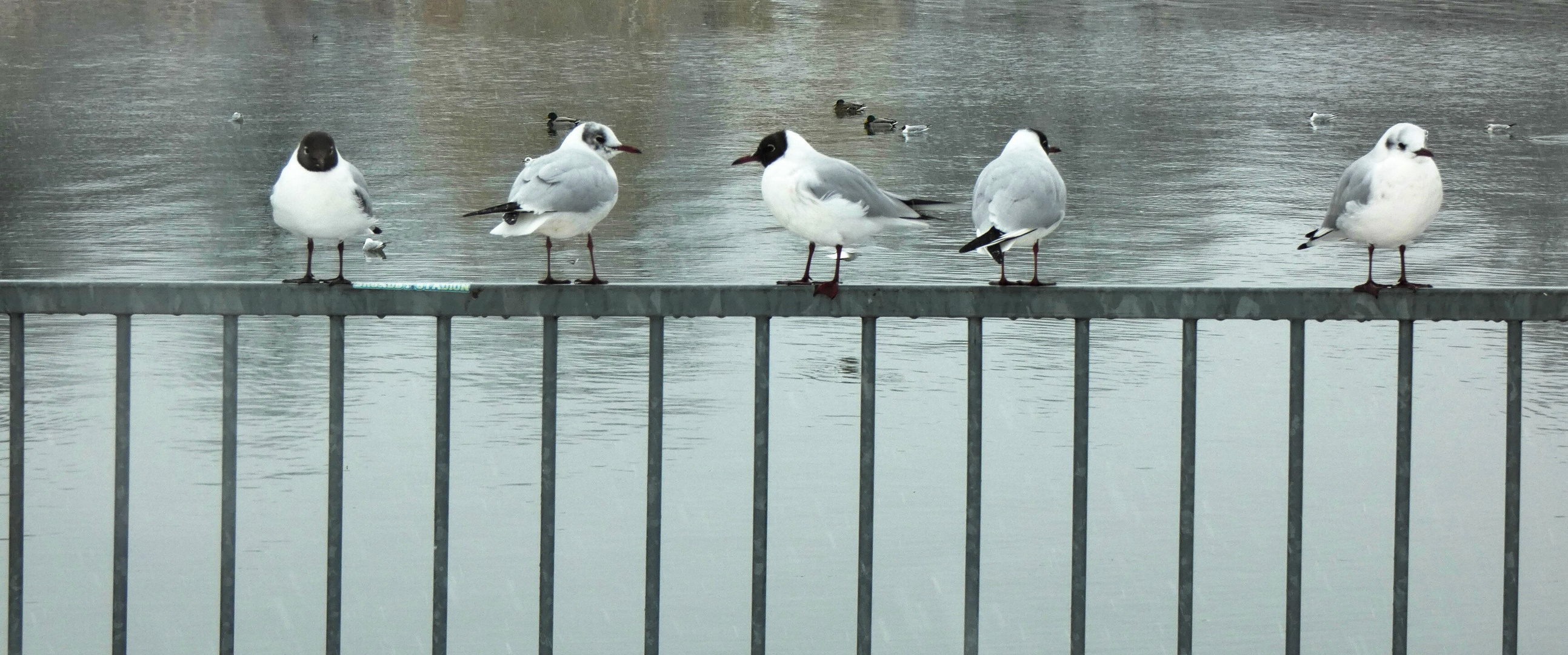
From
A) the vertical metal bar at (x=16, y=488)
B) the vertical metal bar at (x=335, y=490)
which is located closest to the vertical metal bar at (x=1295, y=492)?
the vertical metal bar at (x=335, y=490)

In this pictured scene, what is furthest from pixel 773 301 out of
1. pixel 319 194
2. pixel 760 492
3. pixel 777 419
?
pixel 777 419

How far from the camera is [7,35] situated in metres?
42.3

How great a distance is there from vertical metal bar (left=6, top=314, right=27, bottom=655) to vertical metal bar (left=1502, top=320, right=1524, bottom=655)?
316 centimetres

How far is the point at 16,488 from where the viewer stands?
4199mm

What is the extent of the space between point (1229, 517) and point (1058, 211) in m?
3.71

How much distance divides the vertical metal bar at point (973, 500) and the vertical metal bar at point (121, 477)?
177 cm

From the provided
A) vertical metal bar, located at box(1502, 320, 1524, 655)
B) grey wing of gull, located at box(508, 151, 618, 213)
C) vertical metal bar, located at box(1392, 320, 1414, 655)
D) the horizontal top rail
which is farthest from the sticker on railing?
vertical metal bar, located at box(1502, 320, 1524, 655)

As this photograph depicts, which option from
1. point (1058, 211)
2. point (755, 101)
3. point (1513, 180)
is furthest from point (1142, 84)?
point (1058, 211)

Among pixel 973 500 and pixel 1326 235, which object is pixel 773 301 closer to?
pixel 973 500

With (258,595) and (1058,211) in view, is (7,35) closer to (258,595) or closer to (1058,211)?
(258,595)

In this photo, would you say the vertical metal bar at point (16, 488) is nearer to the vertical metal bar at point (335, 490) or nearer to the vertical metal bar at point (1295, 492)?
the vertical metal bar at point (335, 490)

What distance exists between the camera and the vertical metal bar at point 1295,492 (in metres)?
4.23

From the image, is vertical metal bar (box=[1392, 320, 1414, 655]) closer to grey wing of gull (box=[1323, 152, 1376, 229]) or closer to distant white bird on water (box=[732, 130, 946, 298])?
grey wing of gull (box=[1323, 152, 1376, 229])

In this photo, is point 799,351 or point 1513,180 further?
point 1513,180
